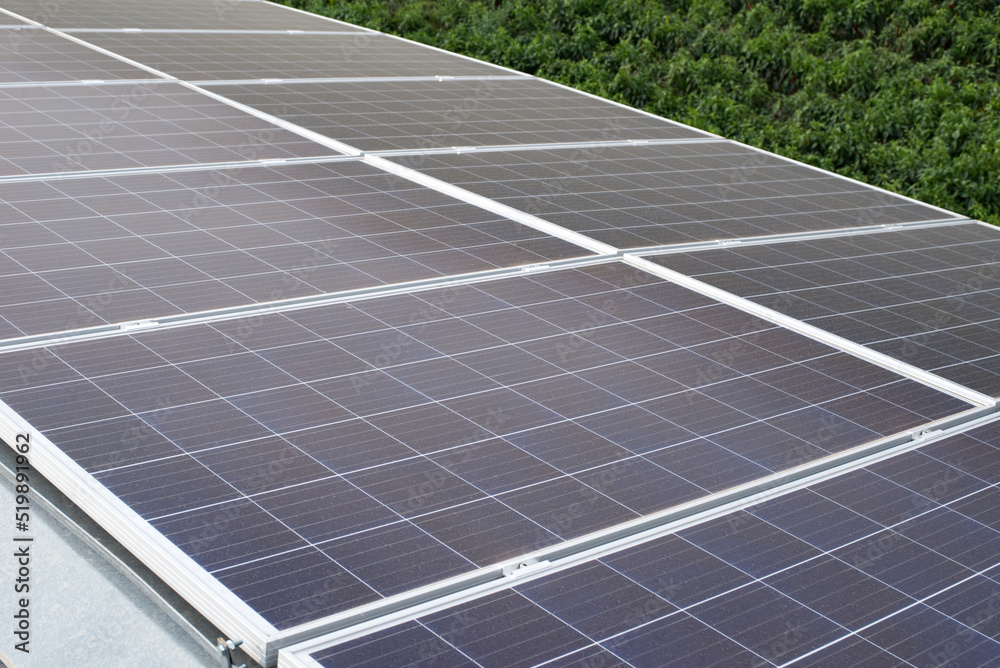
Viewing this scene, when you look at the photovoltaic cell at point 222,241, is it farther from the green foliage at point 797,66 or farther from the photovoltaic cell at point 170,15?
the green foliage at point 797,66

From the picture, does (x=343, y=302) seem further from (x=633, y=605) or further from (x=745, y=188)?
(x=745, y=188)

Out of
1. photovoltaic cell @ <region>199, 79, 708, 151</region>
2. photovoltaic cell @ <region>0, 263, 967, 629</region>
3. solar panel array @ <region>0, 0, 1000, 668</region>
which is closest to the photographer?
solar panel array @ <region>0, 0, 1000, 668</region>

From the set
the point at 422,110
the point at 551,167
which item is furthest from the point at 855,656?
the point at 422,110

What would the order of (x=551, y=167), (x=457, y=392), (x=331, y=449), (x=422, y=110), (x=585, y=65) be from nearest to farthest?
(x=331, y=449)
(x=457, y=392)
(x=551, y=167)
(x=422, y=110)
(x=585, y=65)

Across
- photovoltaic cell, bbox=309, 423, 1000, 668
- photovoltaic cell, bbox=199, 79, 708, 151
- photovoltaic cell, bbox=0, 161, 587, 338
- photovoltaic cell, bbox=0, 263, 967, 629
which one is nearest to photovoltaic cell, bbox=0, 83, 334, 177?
photovoltaic cell, bbox=0, 161, 587, 338

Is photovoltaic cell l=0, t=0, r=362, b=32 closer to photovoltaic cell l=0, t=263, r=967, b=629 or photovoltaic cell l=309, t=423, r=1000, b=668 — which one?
photovoltaic cell l=0, t=263, r=967, b=629

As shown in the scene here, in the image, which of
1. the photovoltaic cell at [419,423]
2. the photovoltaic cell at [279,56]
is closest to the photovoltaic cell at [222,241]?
the photovoltaic cell at [419,423]
